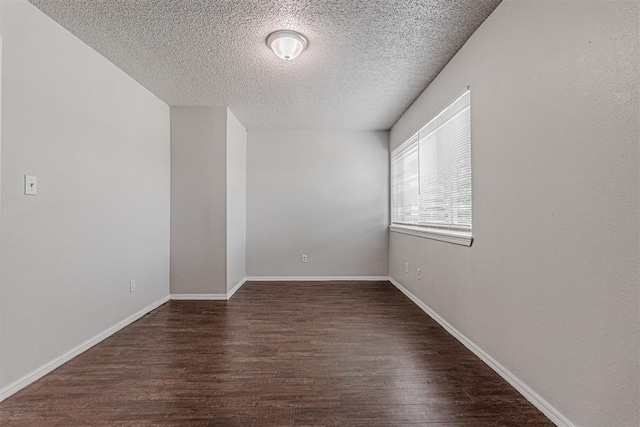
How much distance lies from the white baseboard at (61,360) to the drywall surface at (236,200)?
1.31 m

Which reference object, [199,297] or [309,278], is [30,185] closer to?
[199,297]

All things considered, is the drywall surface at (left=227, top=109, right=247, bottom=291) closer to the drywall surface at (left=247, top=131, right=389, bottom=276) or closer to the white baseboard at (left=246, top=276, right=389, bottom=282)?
the drywall surface at (left=247, top=131, right=389, bottom=276)

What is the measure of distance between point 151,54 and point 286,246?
10.7ft

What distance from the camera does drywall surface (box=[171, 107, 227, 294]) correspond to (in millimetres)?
4195

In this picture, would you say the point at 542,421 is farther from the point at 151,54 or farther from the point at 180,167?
the point at 180,167

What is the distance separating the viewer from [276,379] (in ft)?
6.98

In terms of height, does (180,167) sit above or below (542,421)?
above

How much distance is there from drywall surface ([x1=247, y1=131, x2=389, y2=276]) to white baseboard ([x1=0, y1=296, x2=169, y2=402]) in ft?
7.45

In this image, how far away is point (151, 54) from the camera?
284 cm

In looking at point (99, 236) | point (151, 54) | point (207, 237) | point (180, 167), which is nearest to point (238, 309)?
point (207, 237)

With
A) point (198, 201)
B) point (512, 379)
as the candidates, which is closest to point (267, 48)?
point (198, 201)

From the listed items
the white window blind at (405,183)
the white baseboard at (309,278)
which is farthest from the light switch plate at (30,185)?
the white window blind at (405,183)

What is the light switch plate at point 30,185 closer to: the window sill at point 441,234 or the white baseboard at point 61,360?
the white baseboard at point 61,360

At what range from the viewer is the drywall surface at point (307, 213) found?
5348 millimetres
